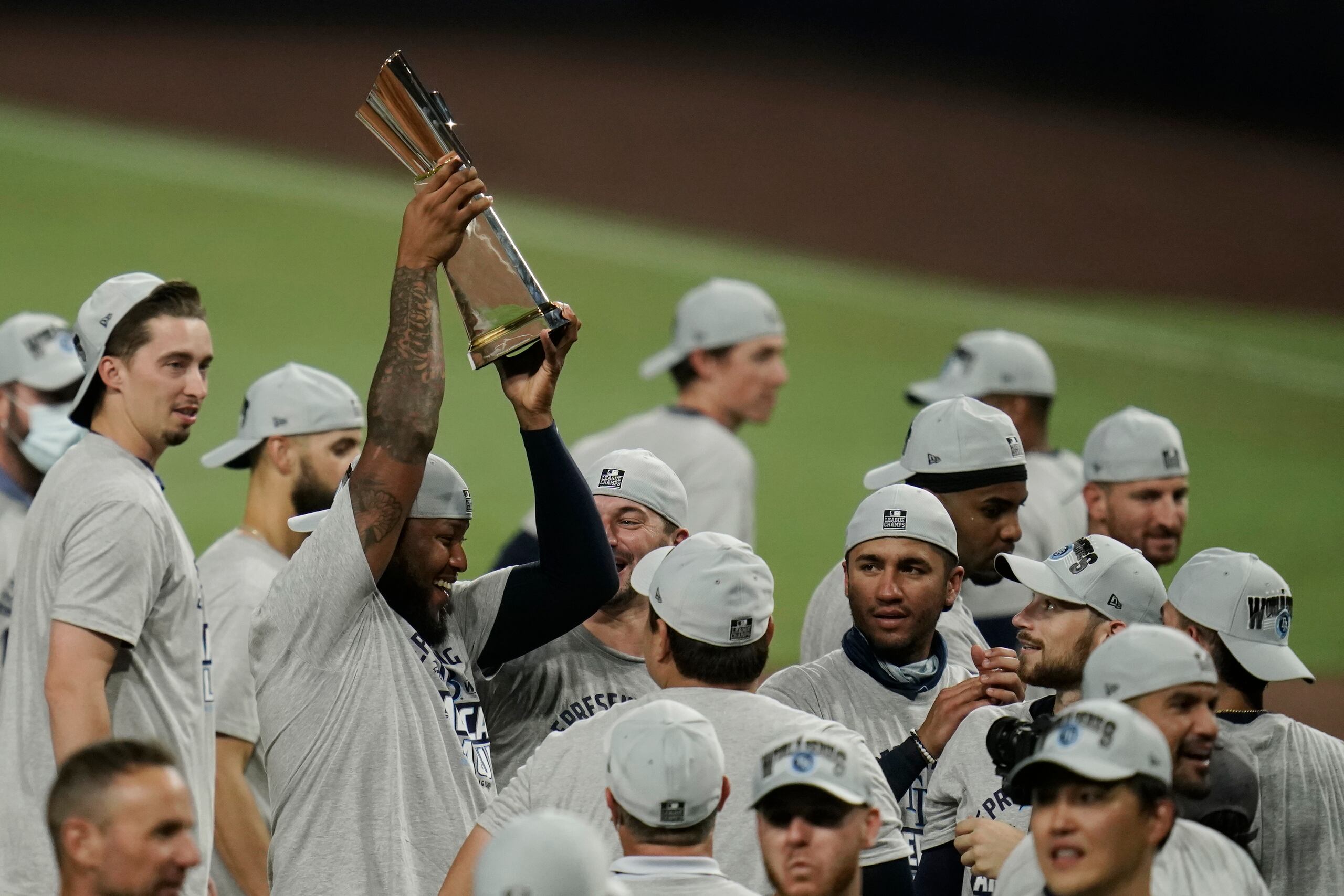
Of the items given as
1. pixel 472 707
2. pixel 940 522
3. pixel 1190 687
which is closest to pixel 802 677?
pixel 940 522

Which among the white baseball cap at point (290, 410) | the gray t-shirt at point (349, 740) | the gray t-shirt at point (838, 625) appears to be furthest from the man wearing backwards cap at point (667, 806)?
the white baseball cap at point (290, 410)

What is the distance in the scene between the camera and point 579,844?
2.59m

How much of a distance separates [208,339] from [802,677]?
5.26 ft

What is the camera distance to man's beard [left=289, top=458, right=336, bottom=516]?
17.2 feet

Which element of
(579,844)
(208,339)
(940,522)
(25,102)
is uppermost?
(25,102)

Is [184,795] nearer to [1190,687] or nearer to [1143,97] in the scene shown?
[1190,687]

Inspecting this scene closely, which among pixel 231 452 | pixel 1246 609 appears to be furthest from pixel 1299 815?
pixel 231 452

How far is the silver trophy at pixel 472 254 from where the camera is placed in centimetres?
362

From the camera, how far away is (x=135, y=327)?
406 centimetres

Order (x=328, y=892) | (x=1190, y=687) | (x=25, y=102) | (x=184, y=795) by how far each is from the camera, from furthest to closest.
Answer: (x=25, y=102), (x=328, y=892), (x=1190, y=687), (x=184, y=795)

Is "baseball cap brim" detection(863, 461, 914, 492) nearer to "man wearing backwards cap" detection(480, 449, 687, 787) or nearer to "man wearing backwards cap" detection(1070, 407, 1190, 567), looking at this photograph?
"man wearing backwards cap" detection(480, 449, 687, 787)

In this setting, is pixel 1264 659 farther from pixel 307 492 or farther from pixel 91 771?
pixel 307 492

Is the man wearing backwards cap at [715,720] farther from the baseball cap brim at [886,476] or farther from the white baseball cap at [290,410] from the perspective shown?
the white baseball cap at [290,410]

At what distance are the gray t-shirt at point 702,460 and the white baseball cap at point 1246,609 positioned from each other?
9.05ft
